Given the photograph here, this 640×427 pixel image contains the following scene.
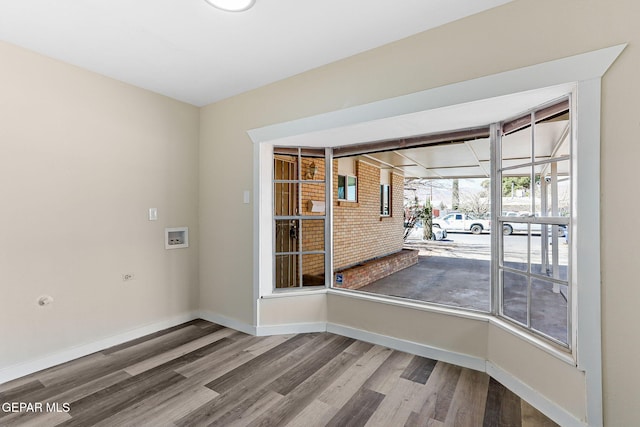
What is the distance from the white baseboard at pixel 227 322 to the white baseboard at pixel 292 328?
96 mm

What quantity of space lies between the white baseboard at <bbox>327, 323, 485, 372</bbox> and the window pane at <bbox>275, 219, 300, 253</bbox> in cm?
93

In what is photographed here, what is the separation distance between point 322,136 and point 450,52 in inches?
51.2

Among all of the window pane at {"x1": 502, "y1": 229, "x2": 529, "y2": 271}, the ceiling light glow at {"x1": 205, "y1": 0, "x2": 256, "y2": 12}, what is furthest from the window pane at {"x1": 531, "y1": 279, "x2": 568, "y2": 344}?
the ceiling light glow at {"x1": 205, "y1": 0, "x2": 256, "y2": 12}

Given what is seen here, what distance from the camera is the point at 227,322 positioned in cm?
347

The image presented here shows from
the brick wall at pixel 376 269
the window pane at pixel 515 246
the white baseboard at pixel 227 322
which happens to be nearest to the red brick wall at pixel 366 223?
the brick wall at pixel 376 269

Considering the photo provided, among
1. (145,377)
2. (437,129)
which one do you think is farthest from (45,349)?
(437,129)

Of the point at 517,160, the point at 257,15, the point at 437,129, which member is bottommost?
the point at 517,160

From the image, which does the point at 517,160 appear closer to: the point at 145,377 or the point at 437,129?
the point at 437,129

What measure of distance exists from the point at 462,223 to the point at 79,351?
380 cm

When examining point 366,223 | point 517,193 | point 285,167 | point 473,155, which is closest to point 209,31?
point 285,167

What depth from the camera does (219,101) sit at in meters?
3.59

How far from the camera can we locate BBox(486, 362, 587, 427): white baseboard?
1.81m

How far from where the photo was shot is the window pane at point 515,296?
229cm

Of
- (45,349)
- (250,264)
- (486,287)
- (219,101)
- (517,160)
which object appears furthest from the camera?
(219,101)
